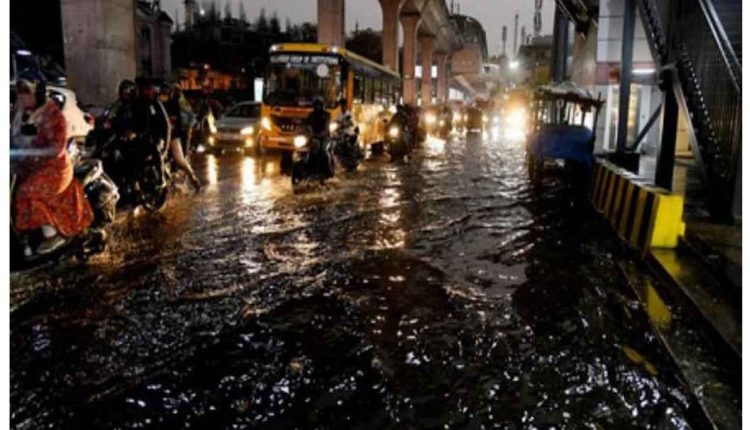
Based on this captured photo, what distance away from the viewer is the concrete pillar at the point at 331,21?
30.6 meters

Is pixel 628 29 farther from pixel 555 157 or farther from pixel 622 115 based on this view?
pixel 555 157

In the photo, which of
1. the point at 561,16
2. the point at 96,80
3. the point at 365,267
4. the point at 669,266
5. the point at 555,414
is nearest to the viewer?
the point at 555,414

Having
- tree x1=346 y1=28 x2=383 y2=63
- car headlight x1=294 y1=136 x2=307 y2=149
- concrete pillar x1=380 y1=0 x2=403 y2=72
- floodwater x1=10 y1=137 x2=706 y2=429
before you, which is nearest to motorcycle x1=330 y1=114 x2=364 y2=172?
car headlight x1=294 y1=136 x2=307 y2=149

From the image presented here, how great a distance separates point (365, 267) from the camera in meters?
7.14

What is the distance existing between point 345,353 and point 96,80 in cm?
1570

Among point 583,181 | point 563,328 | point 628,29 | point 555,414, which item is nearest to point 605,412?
point 555,414

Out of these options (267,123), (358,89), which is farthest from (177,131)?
(358,89)

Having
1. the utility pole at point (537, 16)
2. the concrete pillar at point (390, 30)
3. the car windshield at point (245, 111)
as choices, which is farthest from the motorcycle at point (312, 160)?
the utility pole at point (537, 16)

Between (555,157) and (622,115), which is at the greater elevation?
(622,115)

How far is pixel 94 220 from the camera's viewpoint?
7809mm

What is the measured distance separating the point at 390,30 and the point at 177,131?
3004 cm

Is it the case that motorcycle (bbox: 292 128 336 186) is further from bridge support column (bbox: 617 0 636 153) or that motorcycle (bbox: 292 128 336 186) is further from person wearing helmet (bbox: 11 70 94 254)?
person wearing helmet (bbox: 11 70 94 254)

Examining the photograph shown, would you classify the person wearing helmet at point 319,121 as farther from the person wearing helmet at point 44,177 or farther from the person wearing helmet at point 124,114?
the person wearing helmet at point 44,177

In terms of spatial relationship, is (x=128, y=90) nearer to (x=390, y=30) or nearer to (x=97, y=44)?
(x=97, y=44)
